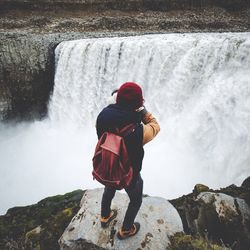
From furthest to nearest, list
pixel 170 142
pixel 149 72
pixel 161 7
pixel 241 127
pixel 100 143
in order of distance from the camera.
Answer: pixel 161 7 < pixel 149 72 < pixel 170 142 < pixel 241 127 < pixel 100 143

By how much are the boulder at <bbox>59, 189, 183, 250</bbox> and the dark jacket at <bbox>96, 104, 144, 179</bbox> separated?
143cm

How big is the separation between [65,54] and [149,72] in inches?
173

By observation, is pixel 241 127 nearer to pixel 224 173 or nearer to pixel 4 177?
pixel 224 173

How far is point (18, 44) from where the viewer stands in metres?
11.1

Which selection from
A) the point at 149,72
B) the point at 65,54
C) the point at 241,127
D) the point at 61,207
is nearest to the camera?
the point at 61,207

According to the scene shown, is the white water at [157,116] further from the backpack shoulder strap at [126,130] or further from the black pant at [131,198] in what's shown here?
the backpack shoulder strap at [126,130]

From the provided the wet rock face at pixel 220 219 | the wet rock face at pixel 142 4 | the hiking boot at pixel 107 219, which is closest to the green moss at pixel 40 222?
the hiking boot at pixel 107 219

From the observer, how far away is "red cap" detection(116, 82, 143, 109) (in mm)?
1973

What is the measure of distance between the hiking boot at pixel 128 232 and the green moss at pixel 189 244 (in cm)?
46

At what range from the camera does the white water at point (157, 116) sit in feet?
21.2

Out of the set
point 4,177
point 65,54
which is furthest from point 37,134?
point 65,54

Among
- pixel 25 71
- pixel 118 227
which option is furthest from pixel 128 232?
pixel 25 71

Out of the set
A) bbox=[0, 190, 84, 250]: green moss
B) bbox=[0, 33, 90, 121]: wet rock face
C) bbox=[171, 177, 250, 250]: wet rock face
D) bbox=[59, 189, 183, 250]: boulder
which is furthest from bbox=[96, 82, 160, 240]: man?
bbox=[0, 33, 90, 121]: wet rock face

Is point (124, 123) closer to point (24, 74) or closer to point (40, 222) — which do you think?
point (40, 222)
